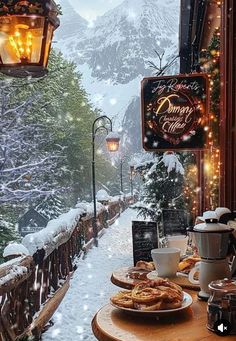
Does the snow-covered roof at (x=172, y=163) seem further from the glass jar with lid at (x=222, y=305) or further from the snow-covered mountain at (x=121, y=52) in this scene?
the snow-covered mountain at (x=121, y=52)

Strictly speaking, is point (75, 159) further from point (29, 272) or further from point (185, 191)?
point (29, 272)

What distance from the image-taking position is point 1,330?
4961 millimetres

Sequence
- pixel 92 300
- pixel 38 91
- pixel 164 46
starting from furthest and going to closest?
pixel 164 46, pixel 38 91, pixel 92 300

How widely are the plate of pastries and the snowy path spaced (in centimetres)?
415

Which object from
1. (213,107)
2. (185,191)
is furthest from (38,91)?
(213,107)

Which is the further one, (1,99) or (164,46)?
(164,46)

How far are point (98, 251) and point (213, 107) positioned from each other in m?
9.61

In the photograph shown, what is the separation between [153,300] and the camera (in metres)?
2.56

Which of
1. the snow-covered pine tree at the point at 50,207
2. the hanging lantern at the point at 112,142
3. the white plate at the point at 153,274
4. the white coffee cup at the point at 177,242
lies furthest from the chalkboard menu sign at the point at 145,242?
the snow-covered pine tree at the point at 50,207

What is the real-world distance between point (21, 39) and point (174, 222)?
86.7 inches

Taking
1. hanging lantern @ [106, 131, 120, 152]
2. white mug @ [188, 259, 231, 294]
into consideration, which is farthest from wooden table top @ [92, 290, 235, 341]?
hanging lantern @ [106, 131, 120, 152]

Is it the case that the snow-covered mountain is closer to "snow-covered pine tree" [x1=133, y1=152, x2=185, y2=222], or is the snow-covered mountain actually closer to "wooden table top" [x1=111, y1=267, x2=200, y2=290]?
"snow-covered pine tree" [x1=133, y1=152, x2=185, y2=222]

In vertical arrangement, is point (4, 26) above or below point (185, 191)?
above

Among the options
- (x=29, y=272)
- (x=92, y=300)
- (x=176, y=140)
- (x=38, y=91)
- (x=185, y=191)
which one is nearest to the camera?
(x=176, y=140)
